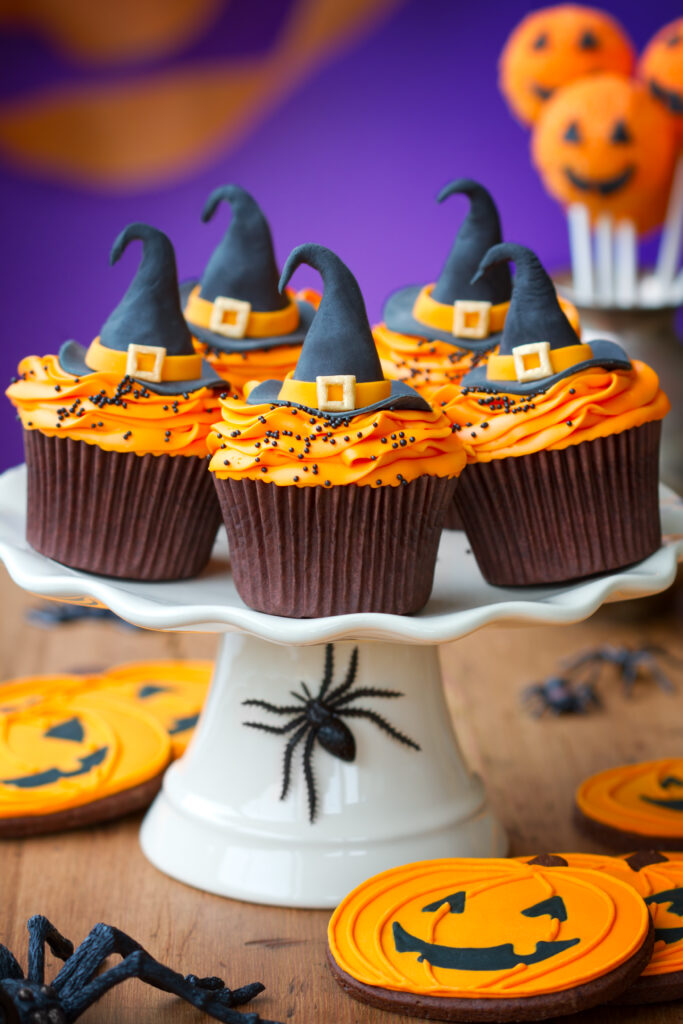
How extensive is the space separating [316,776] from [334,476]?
49 centimetres

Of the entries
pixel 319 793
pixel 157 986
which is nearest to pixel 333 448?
pixel 319 793

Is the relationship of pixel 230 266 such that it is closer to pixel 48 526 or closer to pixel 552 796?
pixel 48 526

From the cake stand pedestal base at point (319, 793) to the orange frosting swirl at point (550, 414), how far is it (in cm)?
33

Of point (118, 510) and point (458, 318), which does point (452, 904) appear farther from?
point (458, 318)

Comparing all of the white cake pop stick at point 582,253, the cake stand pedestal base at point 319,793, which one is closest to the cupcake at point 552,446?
the cake stand pedestal base at point 319,793

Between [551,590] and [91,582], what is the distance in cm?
61

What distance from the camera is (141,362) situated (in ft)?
5.69

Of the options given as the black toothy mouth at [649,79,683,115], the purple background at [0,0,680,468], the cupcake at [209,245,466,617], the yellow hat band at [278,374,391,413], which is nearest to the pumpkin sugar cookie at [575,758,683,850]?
the cupcake at [209,245,466,617]

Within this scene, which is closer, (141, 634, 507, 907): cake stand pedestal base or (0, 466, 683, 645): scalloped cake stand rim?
(0, 466, 683, 645): scalloped cake stand rim

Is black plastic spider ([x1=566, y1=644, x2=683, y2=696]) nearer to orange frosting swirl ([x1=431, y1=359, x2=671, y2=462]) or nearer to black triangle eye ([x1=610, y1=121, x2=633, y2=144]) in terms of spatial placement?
orange frosting swirl ([x1=431, y1=359, x2=671, y2=462])

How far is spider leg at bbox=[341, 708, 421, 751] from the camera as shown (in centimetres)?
180

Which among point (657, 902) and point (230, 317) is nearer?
point (657, 902)

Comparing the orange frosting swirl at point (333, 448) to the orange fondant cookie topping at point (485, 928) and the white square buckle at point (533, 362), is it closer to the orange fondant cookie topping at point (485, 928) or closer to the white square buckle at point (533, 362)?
the white square buckle at point (533, 362)

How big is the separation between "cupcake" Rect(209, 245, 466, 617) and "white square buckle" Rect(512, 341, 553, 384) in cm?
15
